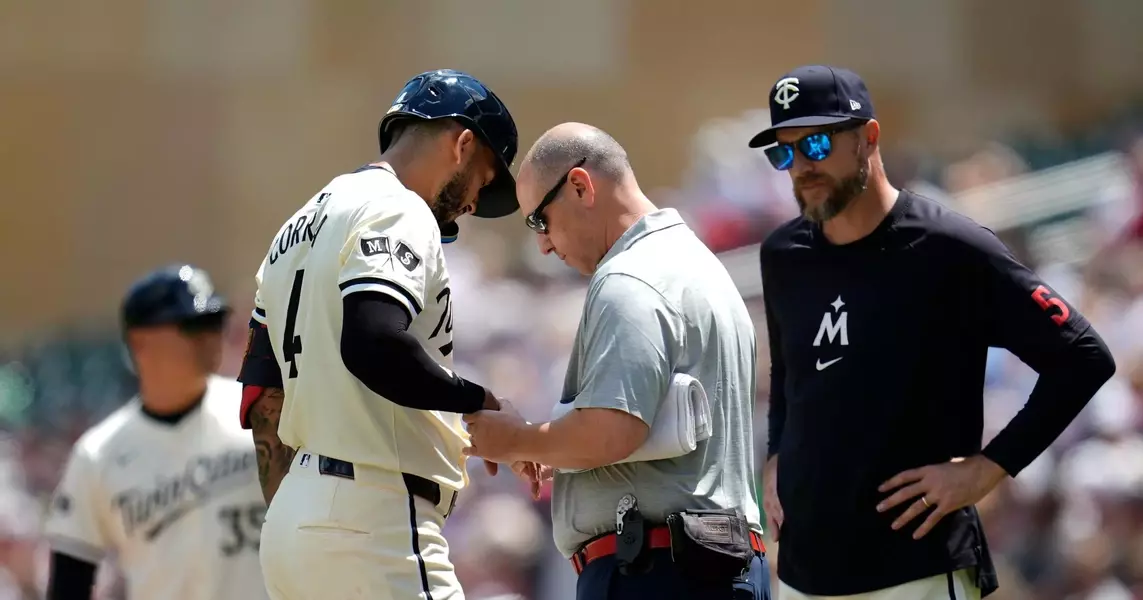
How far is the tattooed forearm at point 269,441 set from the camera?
3.62 m

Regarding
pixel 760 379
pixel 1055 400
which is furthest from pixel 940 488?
pixel 760 379

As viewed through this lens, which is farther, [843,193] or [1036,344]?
[843,193]

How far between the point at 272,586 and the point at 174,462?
1.41 meters

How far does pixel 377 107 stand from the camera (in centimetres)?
920

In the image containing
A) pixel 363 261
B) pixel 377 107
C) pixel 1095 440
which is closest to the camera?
pixel 363 261

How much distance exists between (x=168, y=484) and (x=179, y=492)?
47 millimetres

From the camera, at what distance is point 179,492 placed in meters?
4.34

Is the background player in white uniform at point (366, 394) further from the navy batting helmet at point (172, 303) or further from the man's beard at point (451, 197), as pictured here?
the navy batting helmet at point (172, 303)

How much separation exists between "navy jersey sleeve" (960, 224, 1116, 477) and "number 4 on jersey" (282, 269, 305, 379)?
5.56 ft

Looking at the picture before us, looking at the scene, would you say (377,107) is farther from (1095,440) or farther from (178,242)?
(1095,440)

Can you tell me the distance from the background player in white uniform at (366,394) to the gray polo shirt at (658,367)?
0.92ft

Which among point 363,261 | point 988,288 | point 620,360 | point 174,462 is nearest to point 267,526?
point 363,261

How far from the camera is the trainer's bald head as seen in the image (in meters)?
3.27

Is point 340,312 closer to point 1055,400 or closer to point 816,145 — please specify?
point 816,145
